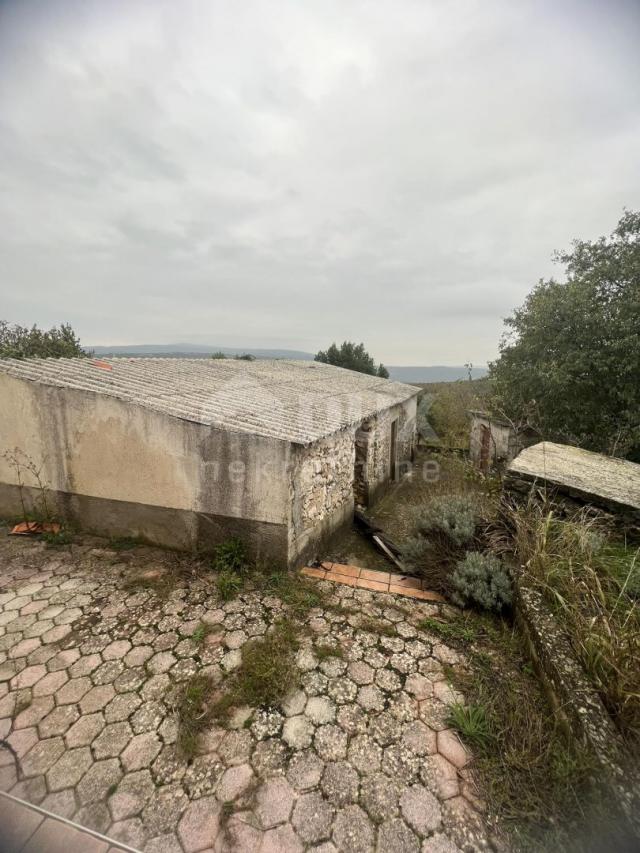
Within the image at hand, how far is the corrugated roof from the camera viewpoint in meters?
4.69

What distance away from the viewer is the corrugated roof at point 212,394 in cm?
469

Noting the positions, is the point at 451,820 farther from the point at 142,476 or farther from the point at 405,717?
the point at 142,476

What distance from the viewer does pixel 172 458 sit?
15.5ft

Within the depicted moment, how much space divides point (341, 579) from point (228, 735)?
7.58 ft

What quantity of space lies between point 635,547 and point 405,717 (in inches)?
134

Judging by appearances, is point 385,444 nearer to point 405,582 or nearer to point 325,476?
point 325,476

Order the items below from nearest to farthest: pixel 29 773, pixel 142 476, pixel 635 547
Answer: pixel 29 773, pixel 635 547, pixel 142 476

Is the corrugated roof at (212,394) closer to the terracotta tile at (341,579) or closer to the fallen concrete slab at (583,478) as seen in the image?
the terracotta tile at (341,579)

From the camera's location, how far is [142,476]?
195 inches

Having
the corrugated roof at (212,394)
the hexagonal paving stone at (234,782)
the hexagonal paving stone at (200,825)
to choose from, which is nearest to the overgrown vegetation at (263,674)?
the hexagonal paving stone at (234,782)

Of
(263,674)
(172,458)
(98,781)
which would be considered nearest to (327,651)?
(263,674)

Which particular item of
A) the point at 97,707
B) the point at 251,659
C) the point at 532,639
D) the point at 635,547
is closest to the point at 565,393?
the point at 635,547

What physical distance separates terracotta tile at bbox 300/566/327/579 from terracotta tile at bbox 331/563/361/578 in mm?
184

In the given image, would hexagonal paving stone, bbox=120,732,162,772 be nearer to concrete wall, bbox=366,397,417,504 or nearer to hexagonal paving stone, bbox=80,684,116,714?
hexagonal paving stone, bbox=80,684,116,714
